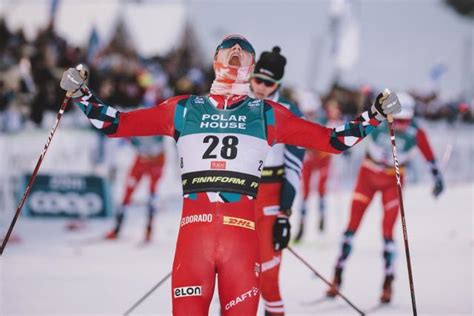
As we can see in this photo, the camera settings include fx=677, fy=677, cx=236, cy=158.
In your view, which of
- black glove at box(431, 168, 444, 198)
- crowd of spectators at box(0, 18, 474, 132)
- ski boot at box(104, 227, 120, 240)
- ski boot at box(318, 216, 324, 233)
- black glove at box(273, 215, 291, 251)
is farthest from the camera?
crowd of spectators at box(0, 18, 474, 132)

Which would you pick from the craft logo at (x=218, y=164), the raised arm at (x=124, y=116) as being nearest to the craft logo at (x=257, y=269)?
the craft logo at (x=218, y=164)

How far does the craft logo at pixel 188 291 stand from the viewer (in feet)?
12.5

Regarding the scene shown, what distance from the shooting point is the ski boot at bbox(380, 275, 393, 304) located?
7562mm

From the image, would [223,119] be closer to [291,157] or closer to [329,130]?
[329,130]

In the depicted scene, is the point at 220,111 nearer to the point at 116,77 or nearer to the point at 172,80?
the point at 116,77

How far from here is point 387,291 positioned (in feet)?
24.9

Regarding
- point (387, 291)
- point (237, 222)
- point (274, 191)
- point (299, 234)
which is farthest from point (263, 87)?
point (299, 234)

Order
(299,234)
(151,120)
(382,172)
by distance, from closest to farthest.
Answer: (151,120) < (382,172) < (299,234)

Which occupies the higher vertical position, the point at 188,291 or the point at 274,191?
the point at 274,191

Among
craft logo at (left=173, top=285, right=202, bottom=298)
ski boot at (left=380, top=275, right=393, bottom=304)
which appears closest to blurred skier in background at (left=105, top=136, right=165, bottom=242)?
ski boot at (left=380, top=275, right=393, bottom=304)

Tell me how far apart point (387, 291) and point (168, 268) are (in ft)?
9.97

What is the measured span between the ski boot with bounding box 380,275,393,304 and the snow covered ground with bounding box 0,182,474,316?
101 mm

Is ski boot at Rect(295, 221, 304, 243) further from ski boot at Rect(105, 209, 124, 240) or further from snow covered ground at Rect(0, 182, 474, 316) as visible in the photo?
ski boot at Rect(105, 209, 124, 240)

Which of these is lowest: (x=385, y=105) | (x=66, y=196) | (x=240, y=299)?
(x=66, y=196)
